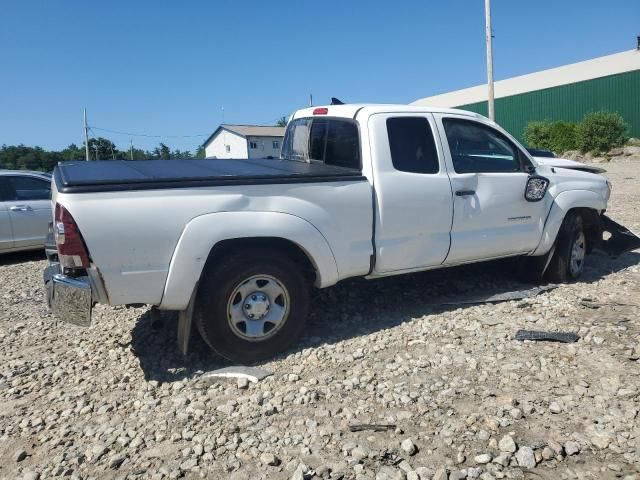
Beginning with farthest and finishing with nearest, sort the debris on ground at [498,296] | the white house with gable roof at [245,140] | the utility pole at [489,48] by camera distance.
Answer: the white house with gable roof at [245,140], the utility pole at [489,48], the debris on ground at [498,296]

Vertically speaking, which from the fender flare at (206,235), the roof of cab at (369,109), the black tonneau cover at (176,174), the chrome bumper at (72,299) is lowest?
the chrome bumper at (72,299)

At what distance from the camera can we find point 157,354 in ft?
14.2

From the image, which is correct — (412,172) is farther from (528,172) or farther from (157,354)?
(157,354)

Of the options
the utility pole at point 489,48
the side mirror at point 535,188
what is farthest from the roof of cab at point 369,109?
the utility pole at point 489,48

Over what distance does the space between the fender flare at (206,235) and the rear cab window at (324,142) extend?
97 centimetres

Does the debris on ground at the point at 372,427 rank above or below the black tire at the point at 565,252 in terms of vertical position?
below

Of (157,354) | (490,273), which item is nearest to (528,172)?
(490,273)

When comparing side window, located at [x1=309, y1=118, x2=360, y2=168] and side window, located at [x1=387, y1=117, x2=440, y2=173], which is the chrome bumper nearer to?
side window, located at [x1=309, y1=118, x2=360, y2=168]

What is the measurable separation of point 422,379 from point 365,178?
1611mm

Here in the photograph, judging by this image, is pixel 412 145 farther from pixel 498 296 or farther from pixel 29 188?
pixel 29 188

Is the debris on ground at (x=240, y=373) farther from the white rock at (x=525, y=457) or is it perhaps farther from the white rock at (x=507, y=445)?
the white rock at (x=525, y=457)

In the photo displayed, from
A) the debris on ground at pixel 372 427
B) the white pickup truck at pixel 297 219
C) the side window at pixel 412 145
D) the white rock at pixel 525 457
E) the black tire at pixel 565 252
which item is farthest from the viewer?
the black tire at pixel 565 252

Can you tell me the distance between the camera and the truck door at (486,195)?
4.84 metres

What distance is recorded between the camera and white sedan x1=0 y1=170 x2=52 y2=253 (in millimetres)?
8039
